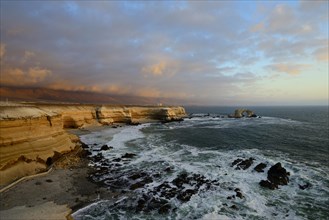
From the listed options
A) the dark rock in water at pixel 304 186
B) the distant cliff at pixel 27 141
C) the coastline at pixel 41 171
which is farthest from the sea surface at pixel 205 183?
the distant cliff at pixel 27 141

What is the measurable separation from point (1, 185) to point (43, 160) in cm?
599

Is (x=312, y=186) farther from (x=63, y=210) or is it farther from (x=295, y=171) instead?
(x=63, y=210)

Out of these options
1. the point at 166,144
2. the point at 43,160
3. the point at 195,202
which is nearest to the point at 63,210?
the point at 195,202

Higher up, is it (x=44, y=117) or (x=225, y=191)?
(x=44, y=117)

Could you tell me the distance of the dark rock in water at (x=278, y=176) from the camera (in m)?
23.3

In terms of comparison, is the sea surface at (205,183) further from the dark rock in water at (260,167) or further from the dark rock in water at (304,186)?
the dark rock in water at (260,167)

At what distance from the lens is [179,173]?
1017 inches

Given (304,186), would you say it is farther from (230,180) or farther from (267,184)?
(230,180)

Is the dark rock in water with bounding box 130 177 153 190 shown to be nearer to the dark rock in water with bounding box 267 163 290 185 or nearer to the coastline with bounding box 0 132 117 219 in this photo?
the coastline with bounding box 0 132 117 219

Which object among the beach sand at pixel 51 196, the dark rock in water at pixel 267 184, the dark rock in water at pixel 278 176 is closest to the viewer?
the beach sand at pixel 51 196

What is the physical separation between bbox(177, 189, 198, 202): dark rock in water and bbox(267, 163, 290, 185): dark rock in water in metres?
8.34

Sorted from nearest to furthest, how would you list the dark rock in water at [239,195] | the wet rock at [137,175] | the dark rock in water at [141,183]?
the dark rock in water at [239,195]
the dark rock in water at [141,183]
the wet rock at [137,175]

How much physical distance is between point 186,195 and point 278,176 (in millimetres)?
10415

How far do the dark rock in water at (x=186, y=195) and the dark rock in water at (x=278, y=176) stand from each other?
8.34 metres
